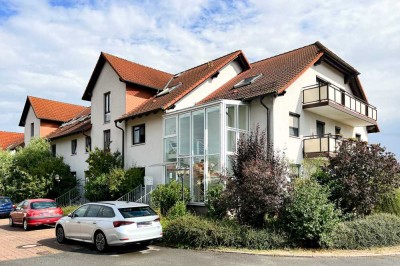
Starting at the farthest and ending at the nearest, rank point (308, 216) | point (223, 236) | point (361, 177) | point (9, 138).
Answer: point (9, 138) → point (361, 177) → point (223, 236) → point (308, 216)

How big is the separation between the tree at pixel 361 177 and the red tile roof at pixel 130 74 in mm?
13601

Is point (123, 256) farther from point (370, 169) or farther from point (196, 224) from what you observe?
point (370, 169)

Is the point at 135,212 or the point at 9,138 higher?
the point at 9,138

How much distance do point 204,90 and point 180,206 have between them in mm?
8422

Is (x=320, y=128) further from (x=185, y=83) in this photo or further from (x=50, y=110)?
(x=50, y=110)

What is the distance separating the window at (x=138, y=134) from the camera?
2350 centimetres

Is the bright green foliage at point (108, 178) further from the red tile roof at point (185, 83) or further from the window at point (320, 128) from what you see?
the window at point (320, 128)

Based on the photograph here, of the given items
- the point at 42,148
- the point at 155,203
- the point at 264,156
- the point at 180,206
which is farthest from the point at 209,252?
the point at 42,148

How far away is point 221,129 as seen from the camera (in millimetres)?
18234

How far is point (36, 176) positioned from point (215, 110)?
14577 mm

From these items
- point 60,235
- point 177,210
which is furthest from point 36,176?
point 60,235

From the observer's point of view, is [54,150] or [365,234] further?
[54,150]

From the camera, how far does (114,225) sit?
38.8 ft

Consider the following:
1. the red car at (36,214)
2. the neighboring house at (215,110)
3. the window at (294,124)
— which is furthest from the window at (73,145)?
the window at (294,124)
